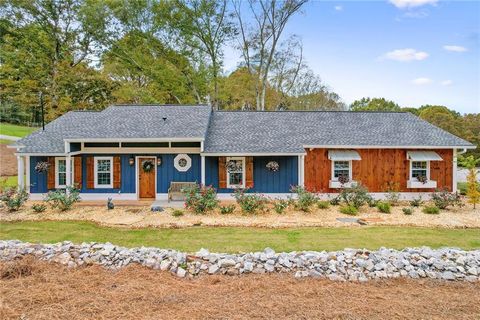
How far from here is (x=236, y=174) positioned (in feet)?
42.9

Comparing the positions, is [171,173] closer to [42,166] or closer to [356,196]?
[42,166]

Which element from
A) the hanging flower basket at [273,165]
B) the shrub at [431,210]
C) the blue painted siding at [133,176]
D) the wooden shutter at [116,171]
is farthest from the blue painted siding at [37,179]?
the shrub at [431,210]

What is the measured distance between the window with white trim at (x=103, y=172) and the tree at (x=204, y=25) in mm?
15353

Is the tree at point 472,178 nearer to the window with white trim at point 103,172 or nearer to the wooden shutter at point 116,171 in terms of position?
the wooden shutter at point 116,171

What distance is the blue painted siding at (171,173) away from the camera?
508 inches

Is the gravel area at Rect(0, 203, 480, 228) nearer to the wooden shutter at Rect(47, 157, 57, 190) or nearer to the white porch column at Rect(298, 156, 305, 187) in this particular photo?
the wooden shutter at Rect(47, 157, 57, 190)

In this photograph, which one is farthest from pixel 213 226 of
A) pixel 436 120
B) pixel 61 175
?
pixel 436 120

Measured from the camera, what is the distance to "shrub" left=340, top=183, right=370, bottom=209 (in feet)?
36.7

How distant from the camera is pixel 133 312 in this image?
4.38 metres

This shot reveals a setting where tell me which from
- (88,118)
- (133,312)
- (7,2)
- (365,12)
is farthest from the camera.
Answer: (7,2)

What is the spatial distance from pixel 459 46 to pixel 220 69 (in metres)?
17.4

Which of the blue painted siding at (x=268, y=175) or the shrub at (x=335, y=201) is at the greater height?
the blue painted siding at (x=268, y=175)

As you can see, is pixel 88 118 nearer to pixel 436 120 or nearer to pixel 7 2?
pixel 7 2

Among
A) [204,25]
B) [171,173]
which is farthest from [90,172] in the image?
[204,25]
